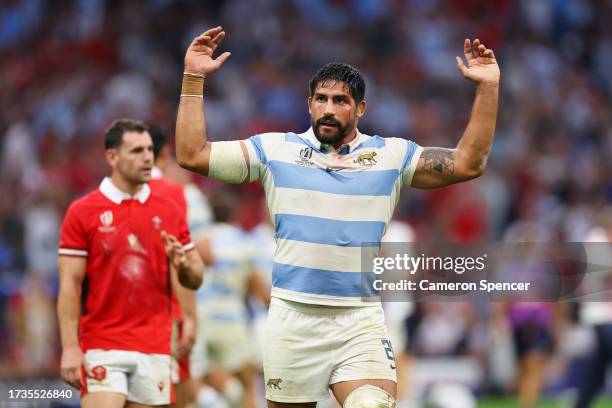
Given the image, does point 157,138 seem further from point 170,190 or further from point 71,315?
point 71,315

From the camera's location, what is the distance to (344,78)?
23.7ft

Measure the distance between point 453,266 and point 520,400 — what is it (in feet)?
25.4

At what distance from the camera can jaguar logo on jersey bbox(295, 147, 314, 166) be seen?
7211mm

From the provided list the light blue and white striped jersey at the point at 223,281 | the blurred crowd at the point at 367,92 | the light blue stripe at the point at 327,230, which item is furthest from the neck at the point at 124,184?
the blurred crowd at the point at 367,92

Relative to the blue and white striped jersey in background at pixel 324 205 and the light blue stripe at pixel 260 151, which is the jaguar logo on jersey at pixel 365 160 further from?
the light blue stripe at pixel 260 151

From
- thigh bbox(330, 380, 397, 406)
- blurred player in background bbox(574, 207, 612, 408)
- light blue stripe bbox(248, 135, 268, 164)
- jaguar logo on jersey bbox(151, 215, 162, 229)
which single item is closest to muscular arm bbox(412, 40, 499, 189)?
light blue stripe bbox(248, 135, 268, 164)

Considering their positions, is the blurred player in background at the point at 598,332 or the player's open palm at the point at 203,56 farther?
the blurred player in background at the point at 598,332

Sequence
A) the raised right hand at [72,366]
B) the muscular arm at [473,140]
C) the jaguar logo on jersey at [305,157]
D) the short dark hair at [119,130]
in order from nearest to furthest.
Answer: the muscular arm at [473,140] → the jaguar logo on jersey at [305,157] → the raised right hand at [72,366] → the short dark hair at [119,130]

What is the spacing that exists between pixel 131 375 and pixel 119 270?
72 cm

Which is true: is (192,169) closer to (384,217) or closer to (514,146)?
(384,217)

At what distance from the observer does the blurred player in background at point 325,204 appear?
23.2ft

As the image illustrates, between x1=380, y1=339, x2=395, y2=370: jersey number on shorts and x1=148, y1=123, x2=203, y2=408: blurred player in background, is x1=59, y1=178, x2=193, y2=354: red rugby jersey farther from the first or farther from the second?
x1=380, y1=339, x2=395, y2=370: jersey number on shorts

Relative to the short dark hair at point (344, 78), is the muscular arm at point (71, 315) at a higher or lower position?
lower

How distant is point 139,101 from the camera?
65.1 ft
